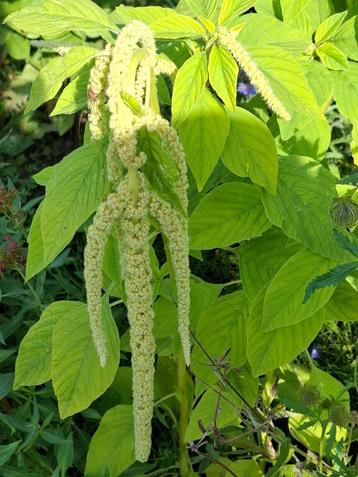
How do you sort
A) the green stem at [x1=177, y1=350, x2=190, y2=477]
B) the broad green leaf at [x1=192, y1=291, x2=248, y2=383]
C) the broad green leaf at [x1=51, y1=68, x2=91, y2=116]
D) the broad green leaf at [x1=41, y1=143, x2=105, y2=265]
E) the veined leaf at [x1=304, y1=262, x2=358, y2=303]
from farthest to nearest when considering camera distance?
the green stem at [x1=177, y1=350, x2=190, y2=477], the broad green leaf at [x1=192, y1=291, x2=248, y2=383], the broad green leaf at [x1=51, y1=68, x2=91, y2=116], the broad green leaf at [x1=41, y1=143, x2=105, y2=265], the veined leaf at [x1=304, y1=262, x2=358, y2=303]

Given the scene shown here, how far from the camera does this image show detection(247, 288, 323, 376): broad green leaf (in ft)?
5.09

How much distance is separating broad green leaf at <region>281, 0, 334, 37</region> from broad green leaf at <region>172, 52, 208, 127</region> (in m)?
0.40

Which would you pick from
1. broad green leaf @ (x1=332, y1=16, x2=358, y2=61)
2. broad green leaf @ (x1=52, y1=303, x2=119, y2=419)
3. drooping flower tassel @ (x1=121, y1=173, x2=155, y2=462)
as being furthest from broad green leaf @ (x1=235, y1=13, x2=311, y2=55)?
broad green leaf @ (x1=52, y1=303, x2=119, y2=419)

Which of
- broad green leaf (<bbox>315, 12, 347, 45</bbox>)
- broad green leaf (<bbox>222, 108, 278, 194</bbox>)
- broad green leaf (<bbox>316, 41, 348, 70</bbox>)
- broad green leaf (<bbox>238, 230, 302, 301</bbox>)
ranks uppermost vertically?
broad green leaf (<bbox>315, 12, 347, 45</bbox>)

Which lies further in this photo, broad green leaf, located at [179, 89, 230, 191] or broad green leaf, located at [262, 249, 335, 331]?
broad green leaf, located at [262, 249, 335, 331]

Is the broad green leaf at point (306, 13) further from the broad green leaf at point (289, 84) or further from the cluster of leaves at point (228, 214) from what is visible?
the broad green leaf at point (289, 84)

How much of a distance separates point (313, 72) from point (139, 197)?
0.63 metres

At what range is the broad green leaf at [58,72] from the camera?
4.30 feet

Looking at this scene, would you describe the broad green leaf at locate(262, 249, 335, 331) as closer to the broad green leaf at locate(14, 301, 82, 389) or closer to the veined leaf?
the veined leaf

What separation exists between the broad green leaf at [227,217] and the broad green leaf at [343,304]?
26 centimetres

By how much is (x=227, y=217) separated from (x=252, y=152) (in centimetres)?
21

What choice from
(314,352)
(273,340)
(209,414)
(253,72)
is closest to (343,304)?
(273,340)

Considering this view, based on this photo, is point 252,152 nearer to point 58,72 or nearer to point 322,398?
point 58,72

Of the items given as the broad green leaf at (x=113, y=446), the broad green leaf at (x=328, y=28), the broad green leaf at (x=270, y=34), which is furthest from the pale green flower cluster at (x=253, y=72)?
the broad green leaf at (x=113, y=446)
